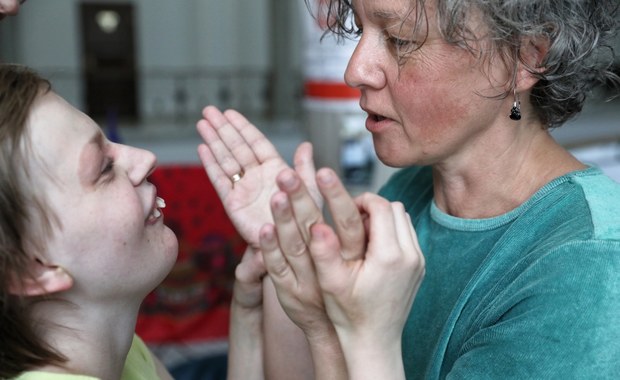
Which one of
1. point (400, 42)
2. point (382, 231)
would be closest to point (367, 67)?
point (400, 42)

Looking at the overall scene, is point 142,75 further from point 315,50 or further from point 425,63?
point 425,63

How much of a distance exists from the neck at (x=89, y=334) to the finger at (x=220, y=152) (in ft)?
1.04

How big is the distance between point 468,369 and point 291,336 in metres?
0.41

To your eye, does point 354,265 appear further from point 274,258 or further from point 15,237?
point 15,237

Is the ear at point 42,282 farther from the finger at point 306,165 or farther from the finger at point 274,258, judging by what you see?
the finger at point 306,165

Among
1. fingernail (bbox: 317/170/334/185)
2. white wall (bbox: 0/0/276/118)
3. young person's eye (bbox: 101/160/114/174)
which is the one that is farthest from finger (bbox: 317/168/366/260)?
white wall (bbox: 0/0/276/118)

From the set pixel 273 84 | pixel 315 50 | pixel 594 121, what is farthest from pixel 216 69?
pixel 315 50

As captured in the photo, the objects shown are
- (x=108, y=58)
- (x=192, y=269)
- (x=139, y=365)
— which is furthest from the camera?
(x=108, y=58)

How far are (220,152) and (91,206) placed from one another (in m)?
0.34

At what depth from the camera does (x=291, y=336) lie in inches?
52.2

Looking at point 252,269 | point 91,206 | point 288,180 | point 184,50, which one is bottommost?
point 184,50

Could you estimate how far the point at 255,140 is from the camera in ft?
4.37

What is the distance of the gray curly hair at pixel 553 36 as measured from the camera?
1.12 m

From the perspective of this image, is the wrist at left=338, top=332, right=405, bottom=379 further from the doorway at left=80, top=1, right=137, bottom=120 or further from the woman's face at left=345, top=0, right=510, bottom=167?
the doorway at left=80, top=1, right=137, bottom=120
